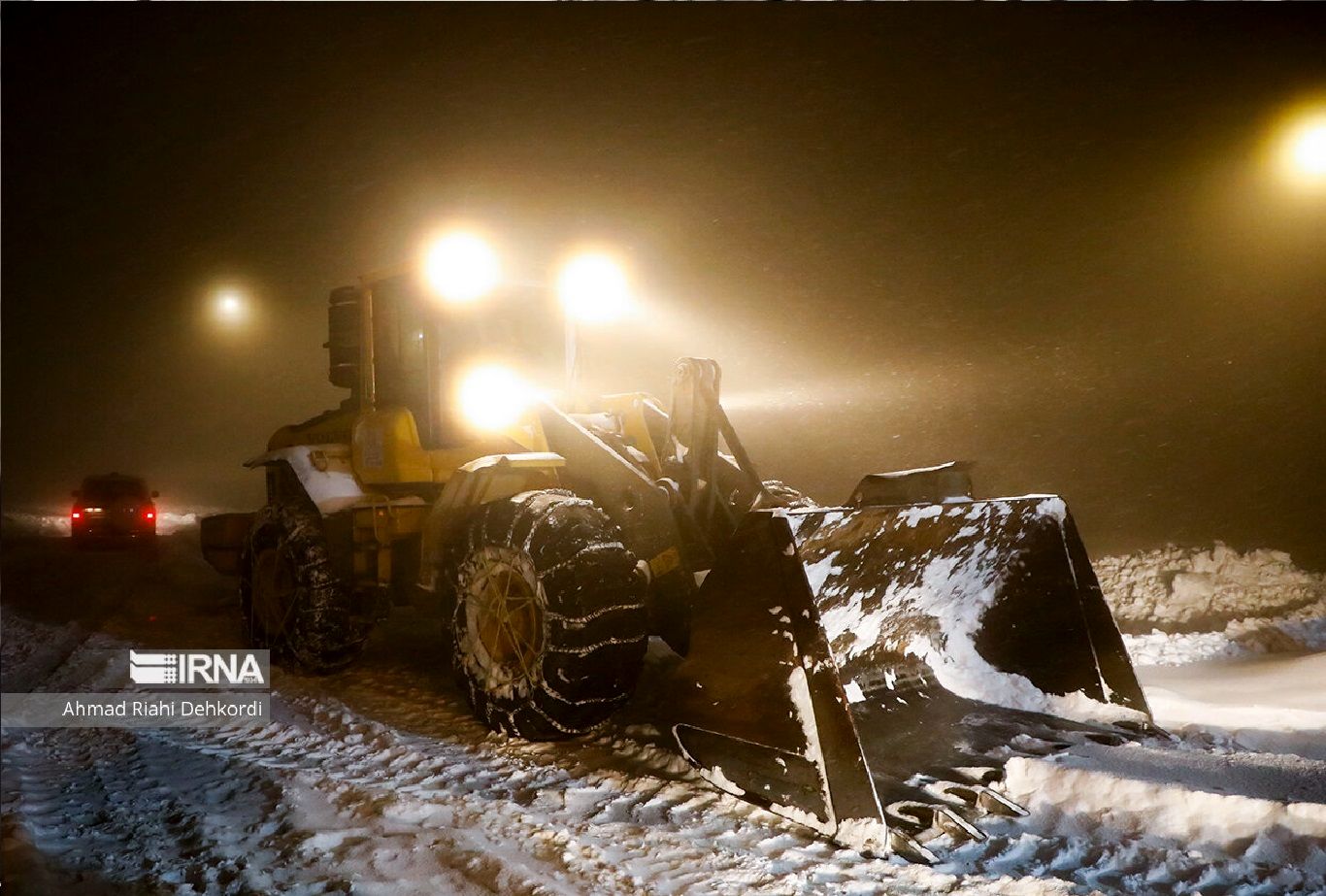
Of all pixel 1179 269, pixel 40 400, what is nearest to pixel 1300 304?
pixel 1179 269

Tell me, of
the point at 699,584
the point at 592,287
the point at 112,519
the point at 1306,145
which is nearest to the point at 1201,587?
the point at 699,584

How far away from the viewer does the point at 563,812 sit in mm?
3492

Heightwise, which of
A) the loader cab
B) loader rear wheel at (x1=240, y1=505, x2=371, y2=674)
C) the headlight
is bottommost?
loader rear wheel at (x1=240, y1=505, x2=371, y2=674)

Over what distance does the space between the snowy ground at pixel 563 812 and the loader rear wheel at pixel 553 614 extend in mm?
248

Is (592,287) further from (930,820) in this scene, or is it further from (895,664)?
(930,820)

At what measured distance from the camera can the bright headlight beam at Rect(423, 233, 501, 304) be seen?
5.54 meters

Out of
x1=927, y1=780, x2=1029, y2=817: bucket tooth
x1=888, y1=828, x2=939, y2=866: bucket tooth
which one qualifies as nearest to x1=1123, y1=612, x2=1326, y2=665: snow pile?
x1=927, y1=780, x2=1029, y2=817: bucket tooth

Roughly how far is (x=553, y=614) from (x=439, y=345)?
239cm

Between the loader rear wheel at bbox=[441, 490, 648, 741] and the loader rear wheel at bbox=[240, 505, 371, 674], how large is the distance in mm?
1694

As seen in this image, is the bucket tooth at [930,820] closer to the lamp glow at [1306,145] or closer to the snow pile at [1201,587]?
the snow pile at [1201,587]

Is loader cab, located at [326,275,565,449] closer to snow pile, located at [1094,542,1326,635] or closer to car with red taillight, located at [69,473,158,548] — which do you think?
snow pile, located at [1094,542,1326,635]

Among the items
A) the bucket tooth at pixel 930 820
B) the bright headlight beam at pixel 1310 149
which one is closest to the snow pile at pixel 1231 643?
the bucket tooth at pixel 930 820

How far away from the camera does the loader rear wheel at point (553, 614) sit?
3.96m

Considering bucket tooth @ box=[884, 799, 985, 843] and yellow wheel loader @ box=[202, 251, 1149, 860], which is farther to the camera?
yellow wheel loader @ box=[202, 251, 1149, 860]
